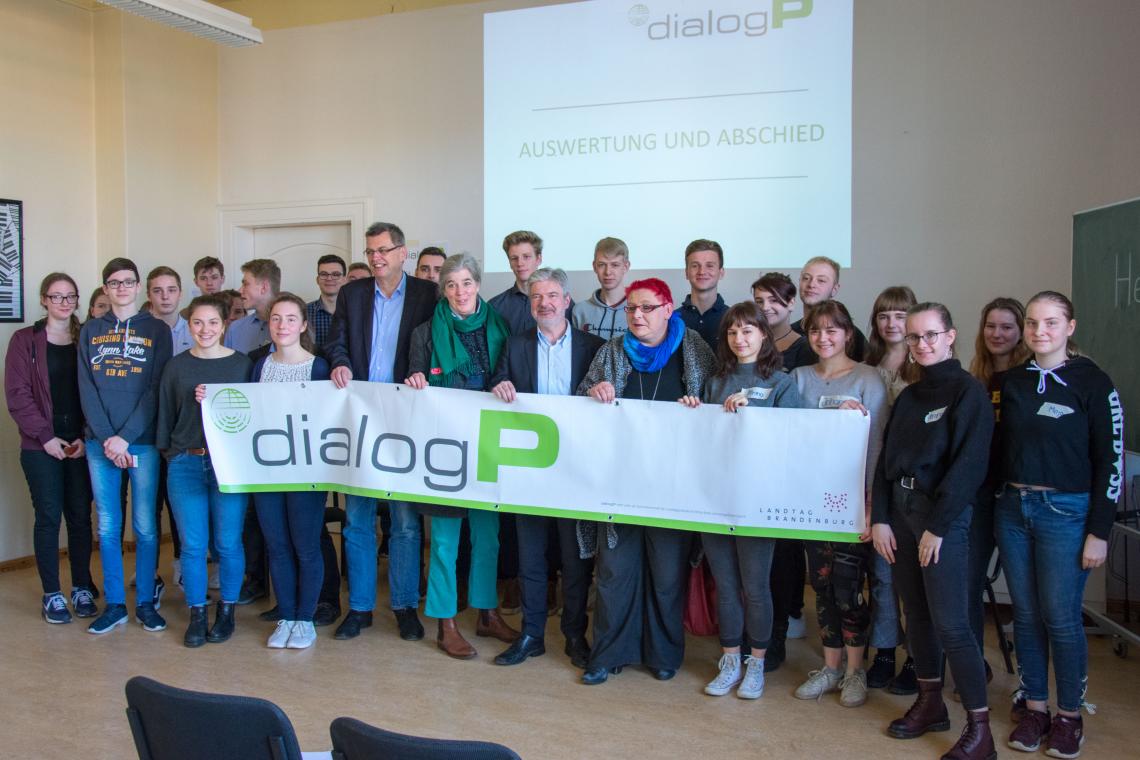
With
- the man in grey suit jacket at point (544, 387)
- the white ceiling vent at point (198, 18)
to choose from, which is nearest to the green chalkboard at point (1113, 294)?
the man in grey suit jacket at point (544, 387)

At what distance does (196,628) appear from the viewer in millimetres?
4023

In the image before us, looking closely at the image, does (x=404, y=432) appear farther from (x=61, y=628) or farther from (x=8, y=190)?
(x=8, y=190)

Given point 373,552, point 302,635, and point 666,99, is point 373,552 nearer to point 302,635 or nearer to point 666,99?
point 302,635

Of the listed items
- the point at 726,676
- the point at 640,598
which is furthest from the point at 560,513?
the point at 726,676

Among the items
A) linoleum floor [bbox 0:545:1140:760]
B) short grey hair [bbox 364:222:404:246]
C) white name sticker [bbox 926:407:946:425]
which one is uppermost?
short grey hair [bbox 364:222:404:246]

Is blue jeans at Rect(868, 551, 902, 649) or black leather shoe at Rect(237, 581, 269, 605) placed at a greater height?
blue jeans at Rect(868, 551, 902, 649)

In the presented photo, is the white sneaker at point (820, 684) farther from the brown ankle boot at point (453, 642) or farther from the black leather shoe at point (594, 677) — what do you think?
the brown ankle boot at point (453, 642)

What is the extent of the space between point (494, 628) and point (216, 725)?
240cm

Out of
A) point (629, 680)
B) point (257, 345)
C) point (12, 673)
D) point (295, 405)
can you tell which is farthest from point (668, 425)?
point (12, 673)

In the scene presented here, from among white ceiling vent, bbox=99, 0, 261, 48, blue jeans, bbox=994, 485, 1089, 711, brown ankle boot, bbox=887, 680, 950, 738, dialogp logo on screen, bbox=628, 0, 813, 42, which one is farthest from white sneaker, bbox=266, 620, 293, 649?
dialogp logo on screen, bbox=628, 0, 813, 42

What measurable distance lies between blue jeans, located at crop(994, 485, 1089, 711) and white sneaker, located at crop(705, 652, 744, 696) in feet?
3.16

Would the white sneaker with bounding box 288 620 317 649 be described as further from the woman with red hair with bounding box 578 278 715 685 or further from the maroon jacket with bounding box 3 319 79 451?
the maroon jacket with bounding box 3 319 79 451

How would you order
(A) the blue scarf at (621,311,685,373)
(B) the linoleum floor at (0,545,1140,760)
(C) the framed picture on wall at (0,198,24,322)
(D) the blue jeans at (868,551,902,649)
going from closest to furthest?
(B) the linoleum floor at (0,545,1140,760)
(D) the blue jeans at (868,551,902,649)
(A) the blue scarf at (621,311,685,373)
(C) the framed picture on wall at (0,198,24,322)

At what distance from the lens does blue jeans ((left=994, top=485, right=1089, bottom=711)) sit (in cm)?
286
